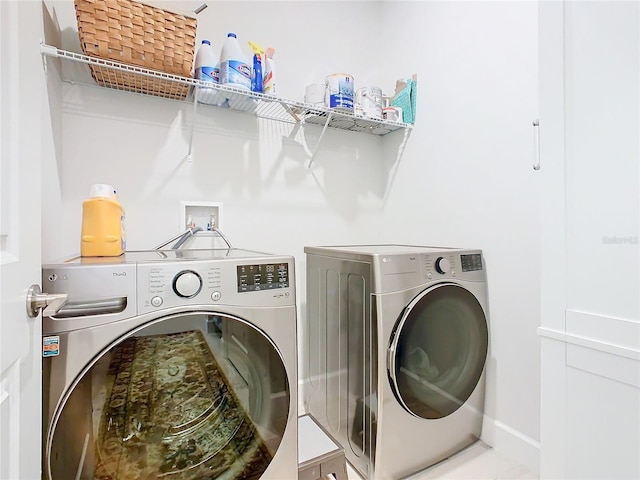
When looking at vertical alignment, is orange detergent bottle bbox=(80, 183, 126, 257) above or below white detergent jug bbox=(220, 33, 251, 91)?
below

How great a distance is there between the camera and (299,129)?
6.44 ft

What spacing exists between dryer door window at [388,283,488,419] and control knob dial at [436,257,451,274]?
0.21 ft

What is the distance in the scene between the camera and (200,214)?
66.9 inches

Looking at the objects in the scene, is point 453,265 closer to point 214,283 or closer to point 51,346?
point 214,283

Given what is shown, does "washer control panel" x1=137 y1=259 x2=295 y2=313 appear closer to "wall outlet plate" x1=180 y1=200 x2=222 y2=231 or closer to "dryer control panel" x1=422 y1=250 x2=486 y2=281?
"dryer control panel" x1=422 y1=250 x2=486 y2=281

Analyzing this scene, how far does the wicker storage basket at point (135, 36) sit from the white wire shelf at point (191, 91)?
0.02 metres

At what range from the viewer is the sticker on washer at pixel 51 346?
773mm

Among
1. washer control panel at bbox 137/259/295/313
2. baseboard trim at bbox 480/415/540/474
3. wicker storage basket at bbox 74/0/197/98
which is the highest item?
wicker storage basket at bbox 74/0/197/98

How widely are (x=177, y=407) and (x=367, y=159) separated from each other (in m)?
1.78

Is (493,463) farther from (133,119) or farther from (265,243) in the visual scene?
(133,119)

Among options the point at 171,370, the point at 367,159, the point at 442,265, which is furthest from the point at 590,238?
the point at 367,159

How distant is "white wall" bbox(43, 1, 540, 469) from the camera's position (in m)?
1.44

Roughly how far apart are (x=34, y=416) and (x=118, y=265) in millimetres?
350

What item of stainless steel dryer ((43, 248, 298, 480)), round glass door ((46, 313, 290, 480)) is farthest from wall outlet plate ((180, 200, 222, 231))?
round glass door ((46, 313, 290, 480))
